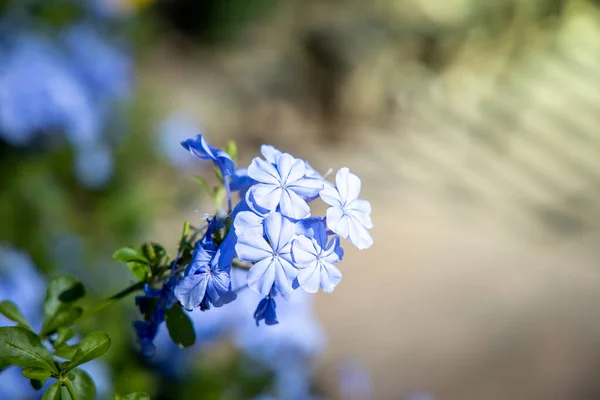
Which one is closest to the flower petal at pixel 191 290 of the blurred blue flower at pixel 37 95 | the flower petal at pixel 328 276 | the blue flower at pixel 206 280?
the blue flower at pixel 206 280

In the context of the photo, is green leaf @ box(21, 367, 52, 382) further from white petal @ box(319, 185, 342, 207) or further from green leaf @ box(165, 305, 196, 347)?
white petal @ box(319, 185, 342, 207)

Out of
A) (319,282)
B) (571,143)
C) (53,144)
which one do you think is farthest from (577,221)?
(319,282)

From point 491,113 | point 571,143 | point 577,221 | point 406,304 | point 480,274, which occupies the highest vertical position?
point 491,113

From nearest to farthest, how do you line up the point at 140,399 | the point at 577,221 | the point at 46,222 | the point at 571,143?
1. the point at 140,399
2. the point at 46,222
3. the point at 577,221
4. the point at 571,143

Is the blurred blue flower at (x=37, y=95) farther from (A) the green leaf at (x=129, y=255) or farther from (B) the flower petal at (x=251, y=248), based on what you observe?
(B) the flower petal at (x=251, y=248)

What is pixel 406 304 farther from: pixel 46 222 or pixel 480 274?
pixel 46 222
